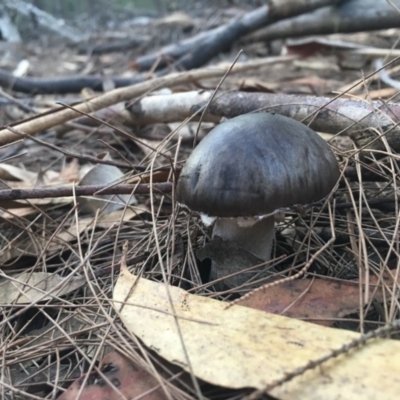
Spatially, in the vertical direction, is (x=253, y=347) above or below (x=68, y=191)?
below

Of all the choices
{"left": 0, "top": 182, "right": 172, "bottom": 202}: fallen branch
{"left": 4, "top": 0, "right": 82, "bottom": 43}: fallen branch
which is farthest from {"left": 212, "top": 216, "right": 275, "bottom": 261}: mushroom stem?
{"left": 4, "top": 0, "right": 82, "bottom": 43}: fallen branch

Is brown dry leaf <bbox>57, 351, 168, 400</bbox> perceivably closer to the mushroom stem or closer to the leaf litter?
the leaf litter

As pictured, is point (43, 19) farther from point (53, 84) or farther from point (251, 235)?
point (251, 235)

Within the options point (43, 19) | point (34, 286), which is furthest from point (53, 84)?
point (43, 19)

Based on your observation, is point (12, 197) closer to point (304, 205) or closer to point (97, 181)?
point (97, 181)

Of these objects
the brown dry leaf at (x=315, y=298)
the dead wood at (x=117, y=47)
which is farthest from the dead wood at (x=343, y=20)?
the brown dry leaf at (x=315, y=298)
